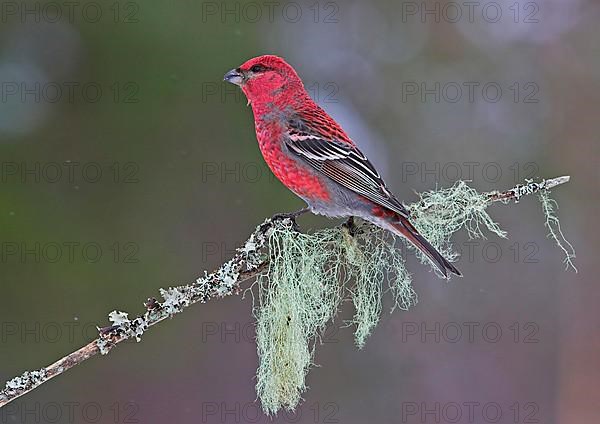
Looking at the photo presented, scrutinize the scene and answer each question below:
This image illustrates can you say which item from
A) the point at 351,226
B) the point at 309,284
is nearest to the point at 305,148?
the point at 351,226

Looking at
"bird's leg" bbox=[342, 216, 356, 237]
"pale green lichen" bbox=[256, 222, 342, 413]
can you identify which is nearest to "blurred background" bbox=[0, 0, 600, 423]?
"bird's leg" bbox=[342, 216, 356, 237]

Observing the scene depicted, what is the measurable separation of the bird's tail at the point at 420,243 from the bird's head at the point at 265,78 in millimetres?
1022

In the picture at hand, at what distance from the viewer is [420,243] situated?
10.9ft

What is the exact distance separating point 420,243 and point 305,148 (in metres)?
0.86

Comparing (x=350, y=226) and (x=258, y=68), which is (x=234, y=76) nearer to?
(x=258, y=68)

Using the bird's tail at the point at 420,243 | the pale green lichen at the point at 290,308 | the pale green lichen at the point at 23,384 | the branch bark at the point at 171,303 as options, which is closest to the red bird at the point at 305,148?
the bird's tail at the point at 420,243

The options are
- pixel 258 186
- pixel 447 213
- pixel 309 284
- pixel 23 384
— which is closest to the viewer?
pixel 23 384

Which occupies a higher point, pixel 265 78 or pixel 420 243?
pixel 265 78

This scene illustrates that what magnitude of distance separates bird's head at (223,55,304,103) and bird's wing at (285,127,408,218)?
8.8 inches

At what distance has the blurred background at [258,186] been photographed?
19.6ft

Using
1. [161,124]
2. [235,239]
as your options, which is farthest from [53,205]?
[235,239]

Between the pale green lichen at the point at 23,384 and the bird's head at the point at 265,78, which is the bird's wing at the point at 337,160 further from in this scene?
the pale green lichen at the point at 23,384

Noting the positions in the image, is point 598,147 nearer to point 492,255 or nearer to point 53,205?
point 492,255

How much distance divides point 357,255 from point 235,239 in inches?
145
